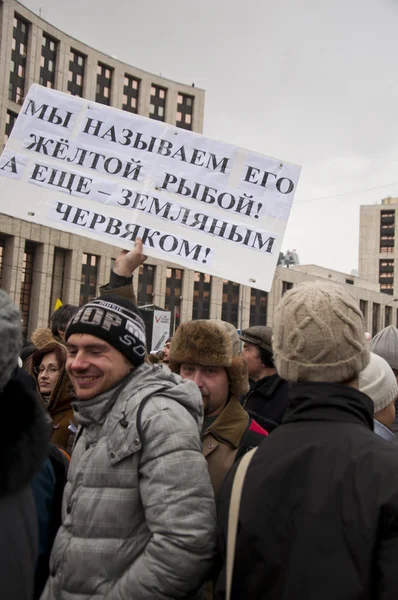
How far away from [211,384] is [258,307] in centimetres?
5123

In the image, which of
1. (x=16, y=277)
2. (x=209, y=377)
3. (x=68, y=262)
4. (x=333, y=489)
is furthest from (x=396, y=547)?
(x=68, y=262)

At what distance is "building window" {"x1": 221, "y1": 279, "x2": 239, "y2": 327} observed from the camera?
5172cm

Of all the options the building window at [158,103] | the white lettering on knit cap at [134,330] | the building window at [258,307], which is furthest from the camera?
the building window at [258,307]

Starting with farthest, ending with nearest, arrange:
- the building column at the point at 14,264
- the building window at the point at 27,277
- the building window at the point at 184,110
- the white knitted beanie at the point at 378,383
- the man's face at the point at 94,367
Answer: the building window at the point at 184,110 < the building window at the point at 27,277 < the building column at the point at 14,264 < the white knitted beanie at the point at 378,383 < the man's face at the point at 94,367

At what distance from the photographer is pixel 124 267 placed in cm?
319

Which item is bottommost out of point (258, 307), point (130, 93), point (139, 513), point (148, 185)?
point (139, 513)

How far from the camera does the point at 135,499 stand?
1892mm


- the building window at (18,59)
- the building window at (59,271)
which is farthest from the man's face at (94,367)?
the building window at (18,59)

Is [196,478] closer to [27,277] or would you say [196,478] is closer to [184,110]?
[27,277]

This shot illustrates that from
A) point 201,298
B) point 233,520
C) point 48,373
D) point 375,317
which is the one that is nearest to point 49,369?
point 48,373

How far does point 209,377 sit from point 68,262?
129 ft

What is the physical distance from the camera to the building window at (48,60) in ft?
130

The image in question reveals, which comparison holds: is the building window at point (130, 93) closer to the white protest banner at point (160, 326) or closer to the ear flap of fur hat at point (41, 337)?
the white protest banner at point (160, 326)

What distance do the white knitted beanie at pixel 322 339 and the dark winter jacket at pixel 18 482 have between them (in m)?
0.78
